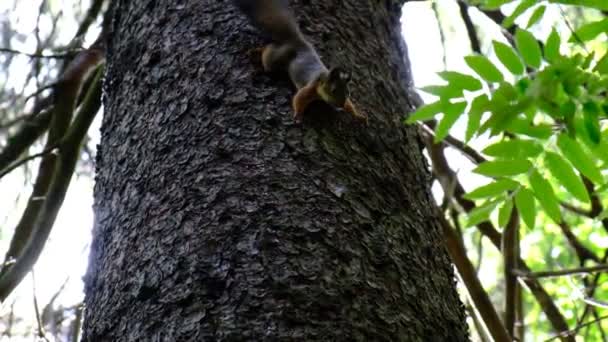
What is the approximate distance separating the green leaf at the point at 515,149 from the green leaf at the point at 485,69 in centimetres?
13

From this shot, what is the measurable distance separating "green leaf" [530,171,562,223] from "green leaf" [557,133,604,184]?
0.26ft

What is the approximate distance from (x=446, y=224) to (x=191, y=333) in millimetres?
1389

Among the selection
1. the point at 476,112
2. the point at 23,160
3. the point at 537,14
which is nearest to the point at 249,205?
the point at 476,112

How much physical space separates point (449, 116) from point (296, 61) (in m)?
0.38

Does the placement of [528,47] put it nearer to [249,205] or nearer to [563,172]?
[563,172]

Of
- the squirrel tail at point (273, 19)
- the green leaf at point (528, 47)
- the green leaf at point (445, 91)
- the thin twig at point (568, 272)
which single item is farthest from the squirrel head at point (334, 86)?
the thin twig at point (568, 272)

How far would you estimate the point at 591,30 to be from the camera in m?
1.32

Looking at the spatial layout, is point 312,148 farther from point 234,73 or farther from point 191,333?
point 191,333

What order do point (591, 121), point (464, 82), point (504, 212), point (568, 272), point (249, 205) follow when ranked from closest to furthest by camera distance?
point (249, 205), point (591, 121), point (464, 82), point (504, 212), point (568, 272)

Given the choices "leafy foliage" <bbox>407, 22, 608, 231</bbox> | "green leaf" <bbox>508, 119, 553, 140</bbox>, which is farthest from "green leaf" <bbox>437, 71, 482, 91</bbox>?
"green leaf" <bbox>508, 119, 553, 140</bbox>

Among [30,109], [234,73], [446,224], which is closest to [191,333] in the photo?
[234,73]

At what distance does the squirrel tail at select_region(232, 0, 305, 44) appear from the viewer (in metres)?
1.28

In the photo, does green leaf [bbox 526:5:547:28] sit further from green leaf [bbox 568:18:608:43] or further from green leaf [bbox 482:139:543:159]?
green leaf [bbox 482:139:543:159]

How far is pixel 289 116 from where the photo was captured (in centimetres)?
118
